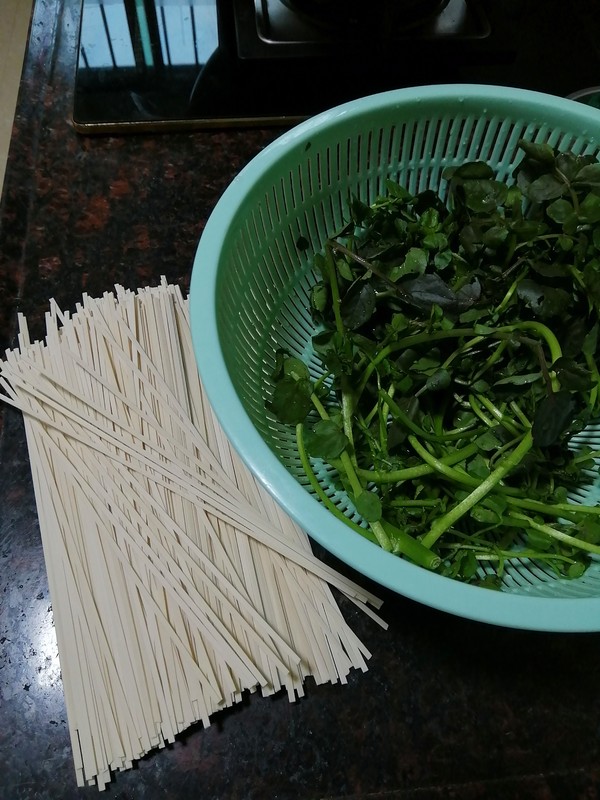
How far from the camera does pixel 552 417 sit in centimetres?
56

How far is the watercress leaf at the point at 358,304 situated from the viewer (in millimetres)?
671

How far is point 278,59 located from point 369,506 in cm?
70

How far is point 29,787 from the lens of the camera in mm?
604

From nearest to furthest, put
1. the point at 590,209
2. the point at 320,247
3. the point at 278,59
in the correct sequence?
the point at 590,209 < the point at 320,247 < the point at 278,59

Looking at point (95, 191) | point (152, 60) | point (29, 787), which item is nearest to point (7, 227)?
point (95, 191)

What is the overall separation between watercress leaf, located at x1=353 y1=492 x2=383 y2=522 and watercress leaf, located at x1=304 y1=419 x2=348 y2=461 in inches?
2.2

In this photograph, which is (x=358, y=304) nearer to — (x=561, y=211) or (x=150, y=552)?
(x=561, y=211)

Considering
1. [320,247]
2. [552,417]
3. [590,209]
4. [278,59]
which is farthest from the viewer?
[278,59]

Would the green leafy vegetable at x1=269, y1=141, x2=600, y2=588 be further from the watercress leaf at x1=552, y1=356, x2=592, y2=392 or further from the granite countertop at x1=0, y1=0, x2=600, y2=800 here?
the granite countertop at x1=0, y1=0, x2=600, y2=800

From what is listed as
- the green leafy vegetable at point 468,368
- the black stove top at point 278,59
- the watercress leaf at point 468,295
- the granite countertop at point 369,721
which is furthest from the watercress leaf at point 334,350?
the black stove top at point 278,59

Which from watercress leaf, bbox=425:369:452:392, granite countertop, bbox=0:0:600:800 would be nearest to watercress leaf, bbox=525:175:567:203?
watercress leaf, bbox=425:369:452:392

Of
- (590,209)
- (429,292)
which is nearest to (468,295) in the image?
(429,292)

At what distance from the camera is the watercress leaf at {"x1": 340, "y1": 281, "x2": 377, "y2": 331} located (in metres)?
0.67

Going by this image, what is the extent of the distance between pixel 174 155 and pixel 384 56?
348mm
